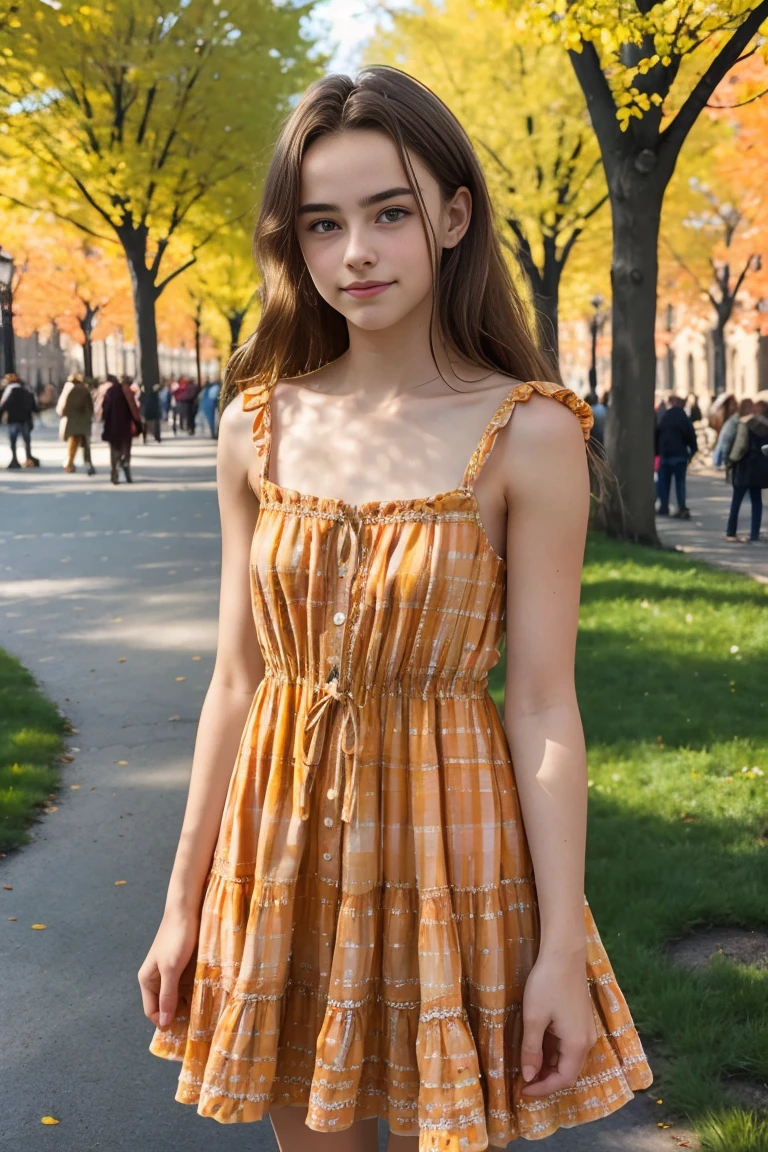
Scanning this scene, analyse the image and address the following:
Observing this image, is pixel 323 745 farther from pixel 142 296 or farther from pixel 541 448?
pixel 142 296

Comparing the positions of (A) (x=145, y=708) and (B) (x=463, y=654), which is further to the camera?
(A) (x=145, y=708)

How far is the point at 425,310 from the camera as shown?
2.10m

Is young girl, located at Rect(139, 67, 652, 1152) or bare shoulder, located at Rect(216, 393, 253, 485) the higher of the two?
bare shoulder, located at Rect(216, 393, 253, 485)

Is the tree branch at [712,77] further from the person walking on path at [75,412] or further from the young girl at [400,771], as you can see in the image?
the person walking on path at [75,412]

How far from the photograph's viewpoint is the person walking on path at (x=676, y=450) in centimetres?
1898

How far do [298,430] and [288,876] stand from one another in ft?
2.15

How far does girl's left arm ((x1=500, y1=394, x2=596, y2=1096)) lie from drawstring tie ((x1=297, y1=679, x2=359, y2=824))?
0.22 metres

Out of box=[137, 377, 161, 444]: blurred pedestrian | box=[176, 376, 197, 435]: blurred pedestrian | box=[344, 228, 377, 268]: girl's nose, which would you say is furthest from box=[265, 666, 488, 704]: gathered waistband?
box=[176, 376, 197, 435]: blurred pedestrian

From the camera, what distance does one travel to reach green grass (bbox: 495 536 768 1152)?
12.4 ft

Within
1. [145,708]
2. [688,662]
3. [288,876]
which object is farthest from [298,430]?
[688,662]

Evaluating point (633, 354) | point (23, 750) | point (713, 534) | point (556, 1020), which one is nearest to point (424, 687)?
point (556, 1020)

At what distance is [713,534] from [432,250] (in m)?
15.5

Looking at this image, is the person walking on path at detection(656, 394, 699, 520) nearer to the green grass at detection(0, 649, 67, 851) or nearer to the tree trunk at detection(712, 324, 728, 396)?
the green grass at detection(0, 649, 67, 851)

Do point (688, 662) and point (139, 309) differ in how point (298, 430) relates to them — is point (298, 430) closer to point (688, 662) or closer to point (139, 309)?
point (688, 662)
